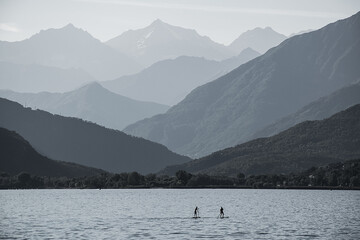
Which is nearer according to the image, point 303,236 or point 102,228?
point 303,236

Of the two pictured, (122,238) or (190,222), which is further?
(190,222)

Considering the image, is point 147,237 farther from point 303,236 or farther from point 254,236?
point 303,236

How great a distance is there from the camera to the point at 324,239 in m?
153

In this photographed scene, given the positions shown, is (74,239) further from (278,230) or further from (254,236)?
(278,230)

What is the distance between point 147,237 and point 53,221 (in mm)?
52022

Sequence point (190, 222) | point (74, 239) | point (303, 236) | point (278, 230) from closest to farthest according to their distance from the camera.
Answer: point (74, 239), point (303, 236), point (278, 230), point (190, 222)

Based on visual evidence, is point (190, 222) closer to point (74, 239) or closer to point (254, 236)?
point (254, 236)

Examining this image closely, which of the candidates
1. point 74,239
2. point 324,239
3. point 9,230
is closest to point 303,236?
point 324,239

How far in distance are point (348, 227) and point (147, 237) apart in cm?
5503

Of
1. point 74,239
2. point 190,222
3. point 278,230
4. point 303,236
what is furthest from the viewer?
point 190,222

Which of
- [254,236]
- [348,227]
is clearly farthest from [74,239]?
[348,227]

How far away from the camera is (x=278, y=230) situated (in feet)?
562

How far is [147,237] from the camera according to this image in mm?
153625

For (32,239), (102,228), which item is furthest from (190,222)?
(32,239)
